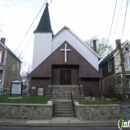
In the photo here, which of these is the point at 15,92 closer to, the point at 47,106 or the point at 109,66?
the point at 47,106

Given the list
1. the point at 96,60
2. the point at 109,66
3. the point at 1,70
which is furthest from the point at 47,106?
the point at 109,66

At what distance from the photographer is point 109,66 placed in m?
26.3

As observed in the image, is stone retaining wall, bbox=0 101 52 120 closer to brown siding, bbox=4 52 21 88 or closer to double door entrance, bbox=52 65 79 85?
double door entrance, bbox=52 65 79 85

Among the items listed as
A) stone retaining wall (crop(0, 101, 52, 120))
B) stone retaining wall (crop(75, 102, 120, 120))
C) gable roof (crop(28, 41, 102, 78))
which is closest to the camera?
stone retaining wall (crop(0, 101, 52, 120))

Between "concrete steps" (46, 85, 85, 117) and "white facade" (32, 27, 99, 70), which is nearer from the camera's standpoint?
"concrete steps" (46, 85, 85, 117)

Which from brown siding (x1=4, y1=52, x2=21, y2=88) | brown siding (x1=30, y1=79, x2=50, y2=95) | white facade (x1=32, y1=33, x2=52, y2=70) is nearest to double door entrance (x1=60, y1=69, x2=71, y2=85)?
brown siding (x1=30, y1=79, x2=50, y2=95)

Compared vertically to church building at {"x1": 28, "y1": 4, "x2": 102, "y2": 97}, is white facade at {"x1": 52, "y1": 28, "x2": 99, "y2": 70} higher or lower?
higher

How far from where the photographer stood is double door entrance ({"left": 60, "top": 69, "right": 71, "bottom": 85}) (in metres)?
18.6

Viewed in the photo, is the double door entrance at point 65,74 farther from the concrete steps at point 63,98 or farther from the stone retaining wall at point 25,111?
the stone retaining wall at point 25,111

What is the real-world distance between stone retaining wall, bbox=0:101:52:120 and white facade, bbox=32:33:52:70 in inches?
464

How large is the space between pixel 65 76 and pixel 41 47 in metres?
6.16

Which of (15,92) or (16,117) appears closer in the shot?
(16,117)

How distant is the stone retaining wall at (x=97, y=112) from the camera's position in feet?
33.3

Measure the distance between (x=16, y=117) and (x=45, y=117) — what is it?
6.24ft
